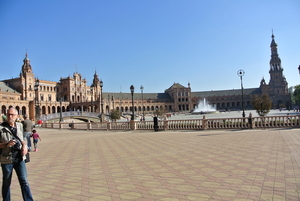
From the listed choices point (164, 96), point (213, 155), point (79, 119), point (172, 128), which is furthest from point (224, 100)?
point (213, 155)

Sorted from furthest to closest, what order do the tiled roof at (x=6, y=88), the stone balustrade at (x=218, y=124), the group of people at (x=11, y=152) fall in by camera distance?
the tiled roof at (x=6, y=88) → the stone balustrade at (x=218, y=124) → the group of people at (x=11, y=152)

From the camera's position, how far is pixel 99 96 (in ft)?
370

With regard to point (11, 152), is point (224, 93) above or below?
above

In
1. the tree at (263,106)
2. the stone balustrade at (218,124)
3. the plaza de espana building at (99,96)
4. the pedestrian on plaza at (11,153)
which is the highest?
the plaza de espana building at (99,96)

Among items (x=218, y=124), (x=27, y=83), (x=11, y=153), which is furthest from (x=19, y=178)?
(x=27, y=83)

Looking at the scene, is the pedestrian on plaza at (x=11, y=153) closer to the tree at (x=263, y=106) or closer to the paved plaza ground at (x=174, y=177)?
the paved plaza ground at (x=174, y=177)

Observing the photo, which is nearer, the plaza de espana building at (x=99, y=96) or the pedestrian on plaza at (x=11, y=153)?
the pedestrian on plaza at (x=11, y=153)

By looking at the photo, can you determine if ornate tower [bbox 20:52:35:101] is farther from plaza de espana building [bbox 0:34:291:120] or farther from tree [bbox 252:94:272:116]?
tree [bbox 252:94:272:116]

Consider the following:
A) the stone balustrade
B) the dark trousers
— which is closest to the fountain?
A: the stone balustrade

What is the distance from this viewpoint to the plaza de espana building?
8212cm

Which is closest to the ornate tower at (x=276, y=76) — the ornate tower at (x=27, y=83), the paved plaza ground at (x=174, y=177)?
the ornate tower at (x=27, y=83)

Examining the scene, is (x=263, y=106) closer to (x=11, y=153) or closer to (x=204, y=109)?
(x=11, y=153)

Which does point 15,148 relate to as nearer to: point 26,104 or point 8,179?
point 8,179

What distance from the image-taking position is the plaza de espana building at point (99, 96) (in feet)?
269
